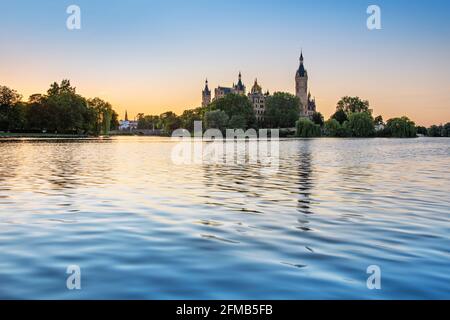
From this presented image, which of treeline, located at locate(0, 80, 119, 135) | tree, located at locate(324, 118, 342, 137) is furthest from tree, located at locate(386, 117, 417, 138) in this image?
treeline, located at locate(0, 80, 119, 135)

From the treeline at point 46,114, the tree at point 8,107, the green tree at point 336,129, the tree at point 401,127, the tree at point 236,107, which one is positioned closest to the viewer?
the tree at point 8,107

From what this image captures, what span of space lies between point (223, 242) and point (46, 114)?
131446mm

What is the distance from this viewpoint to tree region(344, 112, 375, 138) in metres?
163

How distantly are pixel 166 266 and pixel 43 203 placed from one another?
875 cm

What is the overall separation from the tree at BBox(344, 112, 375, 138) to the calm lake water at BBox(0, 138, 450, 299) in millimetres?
148625

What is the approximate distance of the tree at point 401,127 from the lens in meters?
174

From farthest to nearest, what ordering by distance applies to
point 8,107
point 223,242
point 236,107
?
point 236,107
point 8,107
point 223,242

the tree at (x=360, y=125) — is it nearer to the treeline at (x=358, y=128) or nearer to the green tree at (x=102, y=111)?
the treeline at (x=358, y=128)

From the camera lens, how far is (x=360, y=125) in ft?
538

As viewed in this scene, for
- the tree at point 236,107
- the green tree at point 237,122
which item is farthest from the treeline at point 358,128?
the tree at point 236,107

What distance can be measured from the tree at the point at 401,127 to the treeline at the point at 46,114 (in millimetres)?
100163
